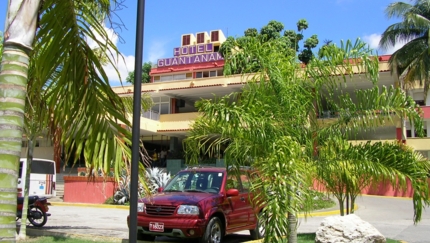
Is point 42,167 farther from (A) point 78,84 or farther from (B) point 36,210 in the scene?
(A) point 78,84

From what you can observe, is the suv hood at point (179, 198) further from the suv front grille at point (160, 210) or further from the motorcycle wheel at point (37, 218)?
the motorcycle wheel at point (37, 218)

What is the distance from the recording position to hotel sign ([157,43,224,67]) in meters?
45.2

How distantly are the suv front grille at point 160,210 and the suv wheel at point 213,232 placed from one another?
0.80 metres

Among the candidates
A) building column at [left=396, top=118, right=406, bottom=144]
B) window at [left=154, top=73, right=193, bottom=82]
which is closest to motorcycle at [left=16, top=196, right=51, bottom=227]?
building column at [left=396, top=118, right=406, bottom=144]

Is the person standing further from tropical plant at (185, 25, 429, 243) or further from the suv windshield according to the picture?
tropical plant at (185, 25, 429, 243)

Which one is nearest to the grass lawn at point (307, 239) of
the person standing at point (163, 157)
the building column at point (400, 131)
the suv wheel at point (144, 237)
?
the suv wheel at point (144, 237)

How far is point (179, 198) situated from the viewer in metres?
9.24

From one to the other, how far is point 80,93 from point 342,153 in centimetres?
497

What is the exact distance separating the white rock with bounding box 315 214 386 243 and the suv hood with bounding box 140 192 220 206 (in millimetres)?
2345

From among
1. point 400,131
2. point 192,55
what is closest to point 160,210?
point 400,131

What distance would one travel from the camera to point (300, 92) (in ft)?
26.2

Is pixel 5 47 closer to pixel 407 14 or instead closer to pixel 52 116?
pixel 52 116

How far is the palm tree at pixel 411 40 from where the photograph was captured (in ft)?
94.2

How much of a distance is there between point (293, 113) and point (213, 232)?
3084mm
